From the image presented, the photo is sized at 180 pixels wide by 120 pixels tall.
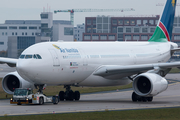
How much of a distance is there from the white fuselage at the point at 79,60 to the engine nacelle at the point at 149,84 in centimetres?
292

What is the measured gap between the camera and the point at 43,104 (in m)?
32.8

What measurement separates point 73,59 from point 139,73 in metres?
7.13

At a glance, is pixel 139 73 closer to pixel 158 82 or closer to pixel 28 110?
→ pixel 158 82

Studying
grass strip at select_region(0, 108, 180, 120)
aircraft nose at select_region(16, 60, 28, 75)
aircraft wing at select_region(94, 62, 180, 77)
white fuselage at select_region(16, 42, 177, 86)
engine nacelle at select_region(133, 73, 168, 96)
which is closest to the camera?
grass strip at select_region(0, 108, 180, 120)

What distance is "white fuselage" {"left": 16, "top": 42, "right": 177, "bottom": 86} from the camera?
31.5 m

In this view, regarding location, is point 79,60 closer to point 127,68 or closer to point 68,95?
point 127,68

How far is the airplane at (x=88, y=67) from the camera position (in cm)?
3177

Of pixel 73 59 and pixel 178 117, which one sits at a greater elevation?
pixel 73 59

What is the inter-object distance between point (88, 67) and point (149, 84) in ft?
19.1

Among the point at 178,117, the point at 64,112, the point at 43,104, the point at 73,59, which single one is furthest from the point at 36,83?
the point at 178,117

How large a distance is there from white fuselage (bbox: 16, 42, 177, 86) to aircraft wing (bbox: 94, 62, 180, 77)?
48 cm

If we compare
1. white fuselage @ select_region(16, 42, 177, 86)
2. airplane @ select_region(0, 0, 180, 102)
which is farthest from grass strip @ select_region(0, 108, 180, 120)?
white fuselage @ select_region(16, 42, 177, 86)

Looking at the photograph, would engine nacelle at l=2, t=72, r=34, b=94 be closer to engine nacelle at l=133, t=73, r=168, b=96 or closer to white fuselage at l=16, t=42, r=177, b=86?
white fuselage at l=16, t=42, r=177, b=86

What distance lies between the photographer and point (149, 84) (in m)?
34.7
